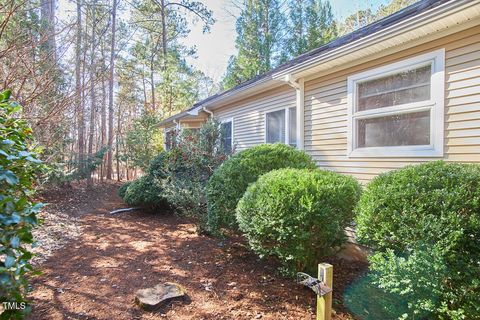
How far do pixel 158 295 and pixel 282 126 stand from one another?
186 inches

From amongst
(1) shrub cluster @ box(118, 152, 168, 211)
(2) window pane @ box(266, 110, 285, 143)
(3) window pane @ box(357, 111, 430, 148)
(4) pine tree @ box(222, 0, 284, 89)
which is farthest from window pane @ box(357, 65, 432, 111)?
(4) pine tree @ box(222, 0, 284, 89)

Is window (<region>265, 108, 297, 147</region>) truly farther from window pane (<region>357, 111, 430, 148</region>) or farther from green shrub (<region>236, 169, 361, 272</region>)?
green shrub (<region>236, 169, 361, 272</region>)

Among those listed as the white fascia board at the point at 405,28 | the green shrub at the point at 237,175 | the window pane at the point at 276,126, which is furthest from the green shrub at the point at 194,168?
the white fascia board at the point at 405,28

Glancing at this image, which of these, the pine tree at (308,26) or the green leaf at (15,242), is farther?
the pine tree at (308,26)

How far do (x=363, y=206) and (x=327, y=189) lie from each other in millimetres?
483

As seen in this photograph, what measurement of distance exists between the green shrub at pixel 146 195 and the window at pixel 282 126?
10.5 feet

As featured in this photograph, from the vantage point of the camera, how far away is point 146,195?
701cm

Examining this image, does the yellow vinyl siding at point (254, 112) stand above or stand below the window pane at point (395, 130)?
above

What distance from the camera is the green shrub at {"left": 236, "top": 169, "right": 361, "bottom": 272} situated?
3006 millimetres

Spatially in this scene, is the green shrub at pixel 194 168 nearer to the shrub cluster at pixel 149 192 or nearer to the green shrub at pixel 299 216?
the shrub cluster at pixel 149 192

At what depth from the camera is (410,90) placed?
3.82m

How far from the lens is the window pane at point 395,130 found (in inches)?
145

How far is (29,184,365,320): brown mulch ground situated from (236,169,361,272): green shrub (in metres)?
0.50

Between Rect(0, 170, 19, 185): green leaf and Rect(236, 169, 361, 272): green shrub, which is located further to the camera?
Rect(236, 169, 361, 272): green shrub
